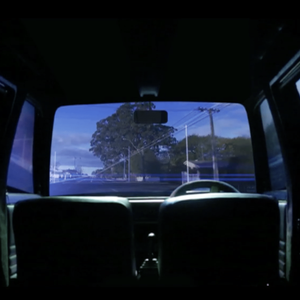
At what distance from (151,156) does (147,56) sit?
1668mm

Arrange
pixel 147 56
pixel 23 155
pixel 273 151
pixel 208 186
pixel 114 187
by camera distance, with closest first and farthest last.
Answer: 1. pixel 147 56
2. pixel 208 186
3. pixel 273 151
4. pixel 23 155
5. pixel 114 187

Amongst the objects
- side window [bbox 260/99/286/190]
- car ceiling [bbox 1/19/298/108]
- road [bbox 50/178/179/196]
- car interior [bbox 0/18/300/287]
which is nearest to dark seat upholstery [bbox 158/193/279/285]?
car interior [bbox 0/18/300/287]

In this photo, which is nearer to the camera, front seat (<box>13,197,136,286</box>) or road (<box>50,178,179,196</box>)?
front seat (<box>13,197,136,286</box>)

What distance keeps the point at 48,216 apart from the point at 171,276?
0.96 m

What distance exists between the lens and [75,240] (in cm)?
221

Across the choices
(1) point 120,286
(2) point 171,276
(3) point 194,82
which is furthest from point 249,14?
(1) point 120,286

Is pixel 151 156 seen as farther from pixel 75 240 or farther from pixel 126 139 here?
pixel 75 240

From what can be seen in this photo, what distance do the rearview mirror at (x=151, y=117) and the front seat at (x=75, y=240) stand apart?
1.64 meters

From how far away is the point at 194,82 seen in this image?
401 centimetres

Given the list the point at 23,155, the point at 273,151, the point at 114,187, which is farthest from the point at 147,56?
the point at 114,187

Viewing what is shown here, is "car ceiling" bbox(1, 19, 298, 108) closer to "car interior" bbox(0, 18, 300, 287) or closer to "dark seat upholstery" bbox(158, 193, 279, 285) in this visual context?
"car interior" bbox(0, 18, 300, 287)

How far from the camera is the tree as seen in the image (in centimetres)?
421

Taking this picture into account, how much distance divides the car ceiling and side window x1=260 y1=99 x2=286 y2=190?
1.19ft

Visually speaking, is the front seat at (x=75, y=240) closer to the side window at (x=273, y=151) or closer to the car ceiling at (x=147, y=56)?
the car ceiling at (x=147, y=56)
